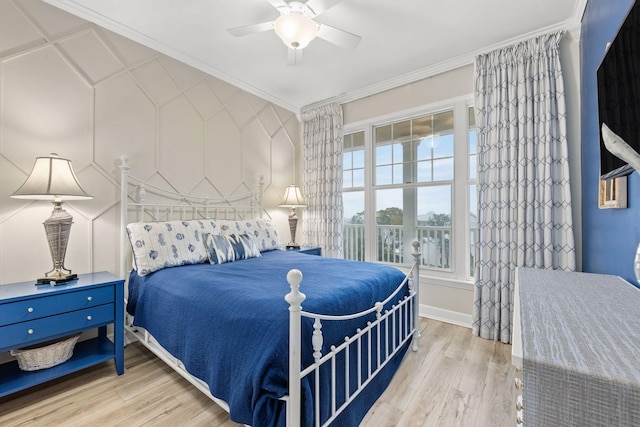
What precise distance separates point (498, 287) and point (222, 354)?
7.99 feet

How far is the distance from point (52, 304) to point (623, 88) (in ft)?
10.2

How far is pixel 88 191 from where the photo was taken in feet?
7.55

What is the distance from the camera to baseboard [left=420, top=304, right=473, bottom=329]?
9.41 feet

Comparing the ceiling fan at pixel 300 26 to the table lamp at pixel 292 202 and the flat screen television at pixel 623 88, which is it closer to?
the flat screen television at pixel 623 88

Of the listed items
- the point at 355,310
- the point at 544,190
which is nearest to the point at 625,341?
the point at 355,310

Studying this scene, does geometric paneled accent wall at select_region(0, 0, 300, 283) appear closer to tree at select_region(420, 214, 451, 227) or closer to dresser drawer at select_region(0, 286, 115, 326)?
dresser drawer at select_region(0, 286, 115, 326)

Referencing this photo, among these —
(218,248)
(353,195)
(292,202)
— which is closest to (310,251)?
(292,202)

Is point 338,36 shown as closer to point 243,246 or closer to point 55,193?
point 243,246

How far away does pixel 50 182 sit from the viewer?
1.82m

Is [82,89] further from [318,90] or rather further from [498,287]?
[498,287]

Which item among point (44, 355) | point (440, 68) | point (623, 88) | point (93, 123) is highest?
point (440, 68)

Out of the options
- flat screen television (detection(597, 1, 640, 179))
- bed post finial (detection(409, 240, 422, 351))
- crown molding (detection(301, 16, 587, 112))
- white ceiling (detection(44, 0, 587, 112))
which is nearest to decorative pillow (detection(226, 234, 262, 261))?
bed post finial (detection(409, 240, 422, 351))

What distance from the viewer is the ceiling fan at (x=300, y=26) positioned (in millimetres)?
1932

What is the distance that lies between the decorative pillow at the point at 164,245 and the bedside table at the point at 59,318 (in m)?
0.23
